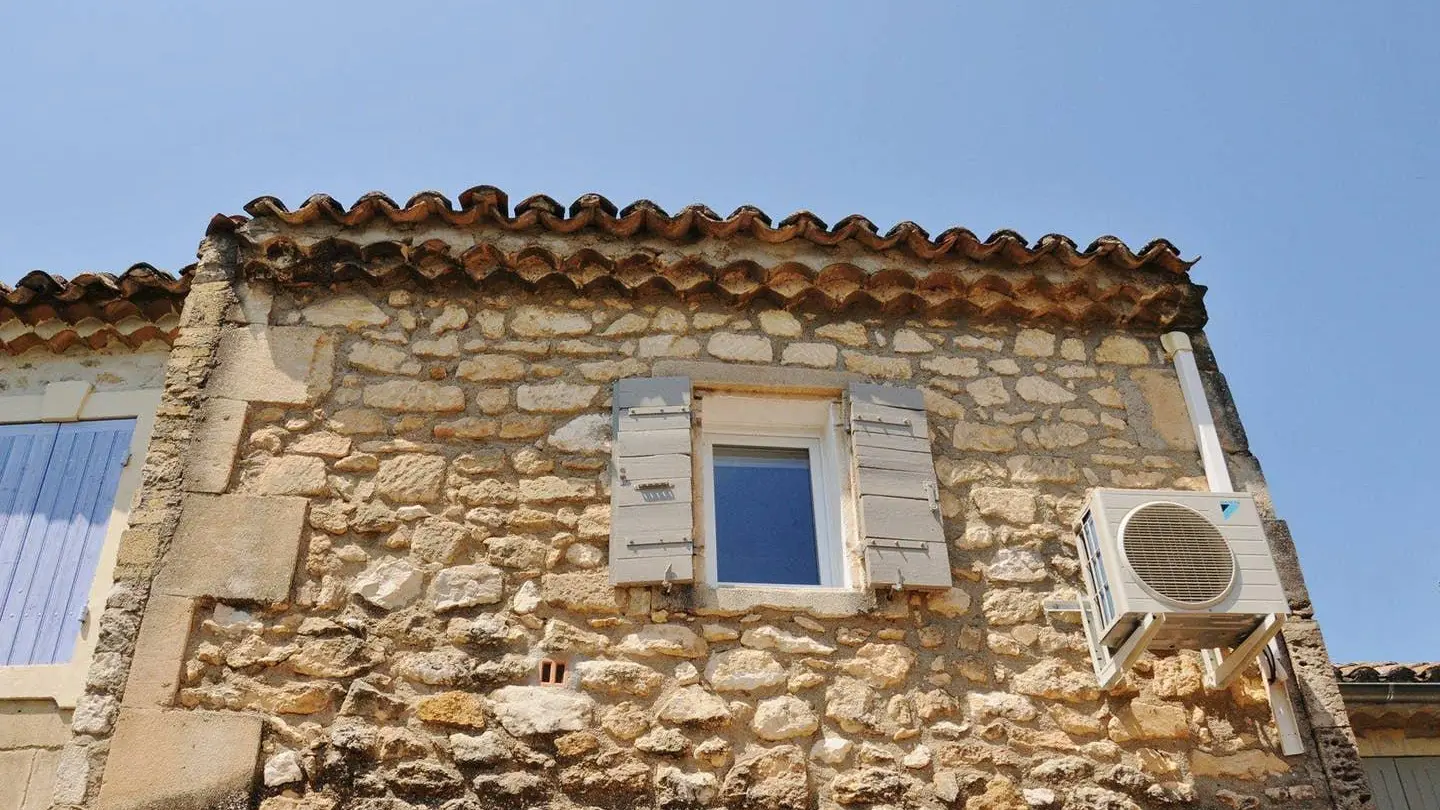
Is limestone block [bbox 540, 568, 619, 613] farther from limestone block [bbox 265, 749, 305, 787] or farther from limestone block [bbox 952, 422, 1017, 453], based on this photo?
limestone block [bbox 952, 422, 1017, 453]

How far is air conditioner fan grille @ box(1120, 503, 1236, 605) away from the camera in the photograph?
145 inches

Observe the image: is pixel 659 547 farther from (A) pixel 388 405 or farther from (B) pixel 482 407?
(A) pixel 388 405

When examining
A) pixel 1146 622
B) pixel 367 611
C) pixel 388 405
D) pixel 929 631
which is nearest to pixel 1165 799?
pixel 1146 622

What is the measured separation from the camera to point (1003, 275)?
196 inches

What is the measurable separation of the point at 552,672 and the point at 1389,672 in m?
4.54

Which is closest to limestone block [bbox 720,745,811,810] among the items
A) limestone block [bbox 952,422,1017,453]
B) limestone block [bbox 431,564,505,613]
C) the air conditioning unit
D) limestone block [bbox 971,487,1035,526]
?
limestone block [bbox 431,564,505,613]

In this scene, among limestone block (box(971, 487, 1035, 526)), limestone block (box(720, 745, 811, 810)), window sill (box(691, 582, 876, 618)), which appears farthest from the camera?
limestone block (box(971, 487, 1035, 526))

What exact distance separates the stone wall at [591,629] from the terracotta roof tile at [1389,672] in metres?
1.82

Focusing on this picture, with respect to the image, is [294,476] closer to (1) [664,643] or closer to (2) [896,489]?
(1) [664,643]

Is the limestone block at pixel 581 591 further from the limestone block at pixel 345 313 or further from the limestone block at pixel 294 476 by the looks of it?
the limestone block at pixel 345 313

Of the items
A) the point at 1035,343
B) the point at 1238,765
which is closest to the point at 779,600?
the point at 1238,765

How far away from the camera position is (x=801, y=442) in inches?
184

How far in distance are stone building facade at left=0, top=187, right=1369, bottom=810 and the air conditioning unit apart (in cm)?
27

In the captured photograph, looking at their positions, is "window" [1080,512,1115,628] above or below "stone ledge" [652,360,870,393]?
below
